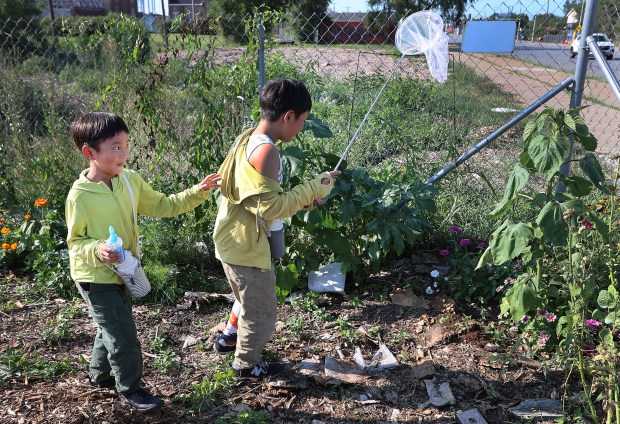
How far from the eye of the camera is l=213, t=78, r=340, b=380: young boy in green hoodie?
2516 mm

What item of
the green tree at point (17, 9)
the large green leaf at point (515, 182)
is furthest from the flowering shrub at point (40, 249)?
the green tree at point (17, 9)

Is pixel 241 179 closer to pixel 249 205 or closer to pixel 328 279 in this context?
pixel 249 205

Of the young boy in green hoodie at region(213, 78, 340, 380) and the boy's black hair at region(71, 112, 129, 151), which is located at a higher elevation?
the boy's black hair at region(71, 112, 129, 151)

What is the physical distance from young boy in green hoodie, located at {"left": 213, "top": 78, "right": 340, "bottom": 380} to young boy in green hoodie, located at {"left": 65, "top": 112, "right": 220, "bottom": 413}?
1.43 ft

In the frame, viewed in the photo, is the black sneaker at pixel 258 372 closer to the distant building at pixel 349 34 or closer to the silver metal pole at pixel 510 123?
the silver metal pole at pixel 510 123

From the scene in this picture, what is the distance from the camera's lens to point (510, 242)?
2.86 m

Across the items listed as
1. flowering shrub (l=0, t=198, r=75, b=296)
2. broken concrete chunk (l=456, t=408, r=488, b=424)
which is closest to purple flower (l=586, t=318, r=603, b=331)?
broken concrete chunk (l=456, t=408, r=488, b=424)

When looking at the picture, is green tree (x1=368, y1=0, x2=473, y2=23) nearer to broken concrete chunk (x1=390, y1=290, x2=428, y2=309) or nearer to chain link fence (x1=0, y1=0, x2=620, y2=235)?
chain link fence (x1=0, y1=0, x2=620, y2=235)

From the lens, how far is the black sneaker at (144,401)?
2555 mm

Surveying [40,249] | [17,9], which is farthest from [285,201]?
[17,9]

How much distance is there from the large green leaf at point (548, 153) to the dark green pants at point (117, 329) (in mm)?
2004

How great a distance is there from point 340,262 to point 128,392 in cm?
159

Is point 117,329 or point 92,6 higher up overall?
point 92,6

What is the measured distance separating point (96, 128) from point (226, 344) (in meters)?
1.34
